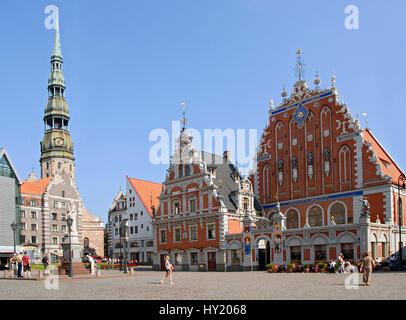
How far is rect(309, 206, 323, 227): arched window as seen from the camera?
143 ft

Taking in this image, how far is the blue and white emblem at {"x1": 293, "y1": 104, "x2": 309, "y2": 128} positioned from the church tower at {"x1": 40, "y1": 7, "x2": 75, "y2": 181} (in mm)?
70634

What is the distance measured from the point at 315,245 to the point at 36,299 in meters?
26.0

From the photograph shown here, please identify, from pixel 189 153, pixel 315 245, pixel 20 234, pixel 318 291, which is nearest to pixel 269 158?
pixel 189 153

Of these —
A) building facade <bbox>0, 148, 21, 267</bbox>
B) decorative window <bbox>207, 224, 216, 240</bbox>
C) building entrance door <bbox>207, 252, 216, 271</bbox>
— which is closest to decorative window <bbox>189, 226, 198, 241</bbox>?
decorative window <bbox>207, 224, 216, 240</bbox>

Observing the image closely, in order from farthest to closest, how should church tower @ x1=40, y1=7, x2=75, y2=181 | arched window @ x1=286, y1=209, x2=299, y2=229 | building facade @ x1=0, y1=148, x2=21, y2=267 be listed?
church tower @ x1=40, y1=7, x2=75, y2=181
building facade @ x1=0, y1=148, x2=21, y2=267
arched window @ x1=286, y1=209, x2=299, y2=229

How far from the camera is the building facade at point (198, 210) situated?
147 feet

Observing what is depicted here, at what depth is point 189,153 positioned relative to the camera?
48.0m

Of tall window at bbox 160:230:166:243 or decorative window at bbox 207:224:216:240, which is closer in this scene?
decorative window at bbox 207:224:216:240

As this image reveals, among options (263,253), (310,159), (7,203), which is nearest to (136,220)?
(7,203)

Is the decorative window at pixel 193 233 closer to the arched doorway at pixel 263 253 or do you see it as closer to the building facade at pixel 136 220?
the arched doorway at pixel 263 253

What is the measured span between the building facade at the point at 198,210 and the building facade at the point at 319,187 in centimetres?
223

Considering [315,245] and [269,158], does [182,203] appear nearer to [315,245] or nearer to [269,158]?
[269,158]

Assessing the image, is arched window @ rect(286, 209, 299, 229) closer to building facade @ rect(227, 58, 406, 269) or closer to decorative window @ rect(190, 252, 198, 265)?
building facade @ rect(227, 58, 406, 269)
